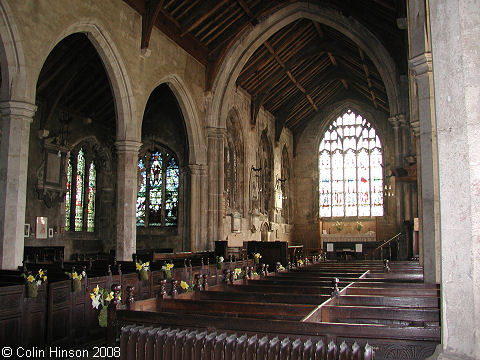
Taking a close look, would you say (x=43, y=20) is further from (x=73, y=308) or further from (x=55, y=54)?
(x=73, y=308)

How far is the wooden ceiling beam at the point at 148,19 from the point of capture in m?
11.3

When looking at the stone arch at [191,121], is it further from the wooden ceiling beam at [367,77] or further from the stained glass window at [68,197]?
the wooden ceiling beam at [367,77]

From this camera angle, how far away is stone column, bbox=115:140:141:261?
10.9 meters

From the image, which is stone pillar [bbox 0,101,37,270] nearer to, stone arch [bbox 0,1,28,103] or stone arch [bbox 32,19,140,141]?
stone arch [bbox 0,1,28,103]

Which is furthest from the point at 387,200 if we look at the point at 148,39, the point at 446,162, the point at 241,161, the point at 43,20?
the point at 446,162

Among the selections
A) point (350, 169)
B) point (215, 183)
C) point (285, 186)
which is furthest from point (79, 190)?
point (350, 169)

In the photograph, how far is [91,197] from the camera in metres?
16.2

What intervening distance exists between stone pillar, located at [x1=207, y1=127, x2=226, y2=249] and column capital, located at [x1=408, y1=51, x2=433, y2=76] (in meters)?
9.05

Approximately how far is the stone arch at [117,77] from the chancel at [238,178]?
0.15 feet

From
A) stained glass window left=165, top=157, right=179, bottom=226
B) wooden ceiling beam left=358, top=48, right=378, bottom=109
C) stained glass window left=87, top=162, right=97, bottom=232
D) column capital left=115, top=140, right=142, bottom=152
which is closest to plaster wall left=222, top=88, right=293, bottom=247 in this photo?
stained glass window left=165, top=157, right=179, bottom=226

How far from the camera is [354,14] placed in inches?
561

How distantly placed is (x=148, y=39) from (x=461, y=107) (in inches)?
394

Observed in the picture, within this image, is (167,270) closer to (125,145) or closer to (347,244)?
(125,145)

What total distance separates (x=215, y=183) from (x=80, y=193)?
4499 mm
